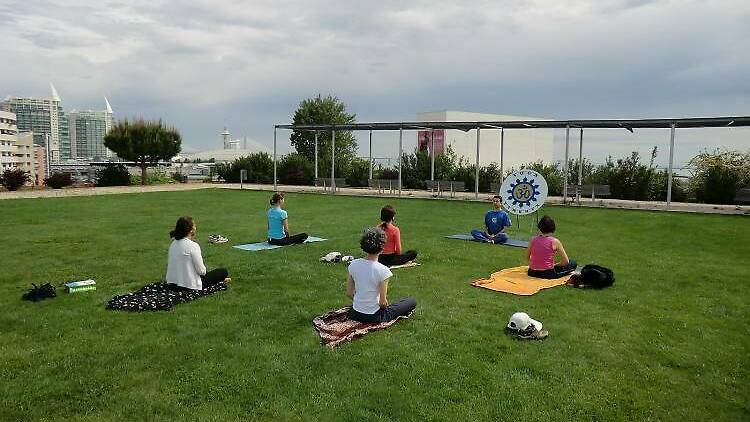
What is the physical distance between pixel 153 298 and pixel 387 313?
2975mm

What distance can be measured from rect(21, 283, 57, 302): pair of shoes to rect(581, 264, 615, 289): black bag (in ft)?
24.0

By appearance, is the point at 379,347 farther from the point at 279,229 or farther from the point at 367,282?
the point at 279,229

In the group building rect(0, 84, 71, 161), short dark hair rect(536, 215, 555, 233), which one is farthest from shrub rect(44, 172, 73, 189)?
building rect(0, 84, 71, 161)

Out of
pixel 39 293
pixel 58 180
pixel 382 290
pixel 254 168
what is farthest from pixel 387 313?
pixel 254 168

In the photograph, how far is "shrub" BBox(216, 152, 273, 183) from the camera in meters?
38.5

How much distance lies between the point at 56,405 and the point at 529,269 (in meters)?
6.61

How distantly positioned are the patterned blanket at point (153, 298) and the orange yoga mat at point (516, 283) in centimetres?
394

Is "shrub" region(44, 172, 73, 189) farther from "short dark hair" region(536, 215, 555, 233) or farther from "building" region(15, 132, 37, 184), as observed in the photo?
"short dark hair" region(536, 215, 555, 233)

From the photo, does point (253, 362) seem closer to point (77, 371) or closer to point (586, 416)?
point (77, 371)

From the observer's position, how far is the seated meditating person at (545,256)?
27.4ft

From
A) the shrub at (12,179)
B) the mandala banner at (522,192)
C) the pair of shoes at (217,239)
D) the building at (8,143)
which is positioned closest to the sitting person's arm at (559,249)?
the mandala banner at (522,192)

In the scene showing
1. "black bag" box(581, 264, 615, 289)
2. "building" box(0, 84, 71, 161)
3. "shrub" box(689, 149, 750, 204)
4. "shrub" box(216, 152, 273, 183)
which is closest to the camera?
"black bag" box(581, 264, 615, 289)

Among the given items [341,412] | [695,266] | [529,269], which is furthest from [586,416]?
[695,266]

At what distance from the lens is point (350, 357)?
5.20 meters
